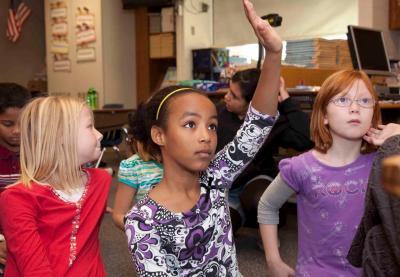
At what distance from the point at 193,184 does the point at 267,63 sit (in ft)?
1.14

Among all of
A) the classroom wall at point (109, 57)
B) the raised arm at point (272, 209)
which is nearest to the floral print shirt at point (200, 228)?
the raised arm at point (272, 209)

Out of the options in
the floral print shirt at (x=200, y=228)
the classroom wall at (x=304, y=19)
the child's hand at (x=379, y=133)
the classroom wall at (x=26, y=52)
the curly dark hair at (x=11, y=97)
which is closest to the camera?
the floral print shirt at (x=200, y=228)

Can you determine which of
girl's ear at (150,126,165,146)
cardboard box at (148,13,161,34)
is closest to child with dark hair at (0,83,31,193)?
girl's ear at (150,126,165,146)

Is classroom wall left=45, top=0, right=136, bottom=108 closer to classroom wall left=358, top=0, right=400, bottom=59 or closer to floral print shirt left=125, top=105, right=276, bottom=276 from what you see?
classroom wall left=358, top=0, right=400, bottom=59

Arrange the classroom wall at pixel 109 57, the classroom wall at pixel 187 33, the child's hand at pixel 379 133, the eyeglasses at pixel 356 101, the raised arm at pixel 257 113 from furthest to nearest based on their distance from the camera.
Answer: the classroom wall at pixel 109 57 → the classroom wall at pixel 187 33 → the eyeglasses at pixel 356 101 → the child's hand at pixel 379 133 → the raised arm at pixel 257 113

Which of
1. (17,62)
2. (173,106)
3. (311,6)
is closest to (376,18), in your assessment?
(311,6)

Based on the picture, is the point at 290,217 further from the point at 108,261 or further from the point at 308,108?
the point at 108,261

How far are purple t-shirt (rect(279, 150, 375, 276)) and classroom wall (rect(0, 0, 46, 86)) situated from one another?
7989 millimetres

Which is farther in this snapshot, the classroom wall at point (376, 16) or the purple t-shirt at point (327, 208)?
the classroom wall at point (376, 16)

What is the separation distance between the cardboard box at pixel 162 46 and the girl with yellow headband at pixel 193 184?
5.19m

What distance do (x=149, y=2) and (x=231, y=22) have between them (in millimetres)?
1127

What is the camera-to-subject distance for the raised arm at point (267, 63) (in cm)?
111

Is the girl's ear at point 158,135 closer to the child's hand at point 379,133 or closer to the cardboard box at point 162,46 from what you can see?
the child's hand at point 379,133

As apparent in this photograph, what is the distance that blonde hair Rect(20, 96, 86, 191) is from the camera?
4.19ft
